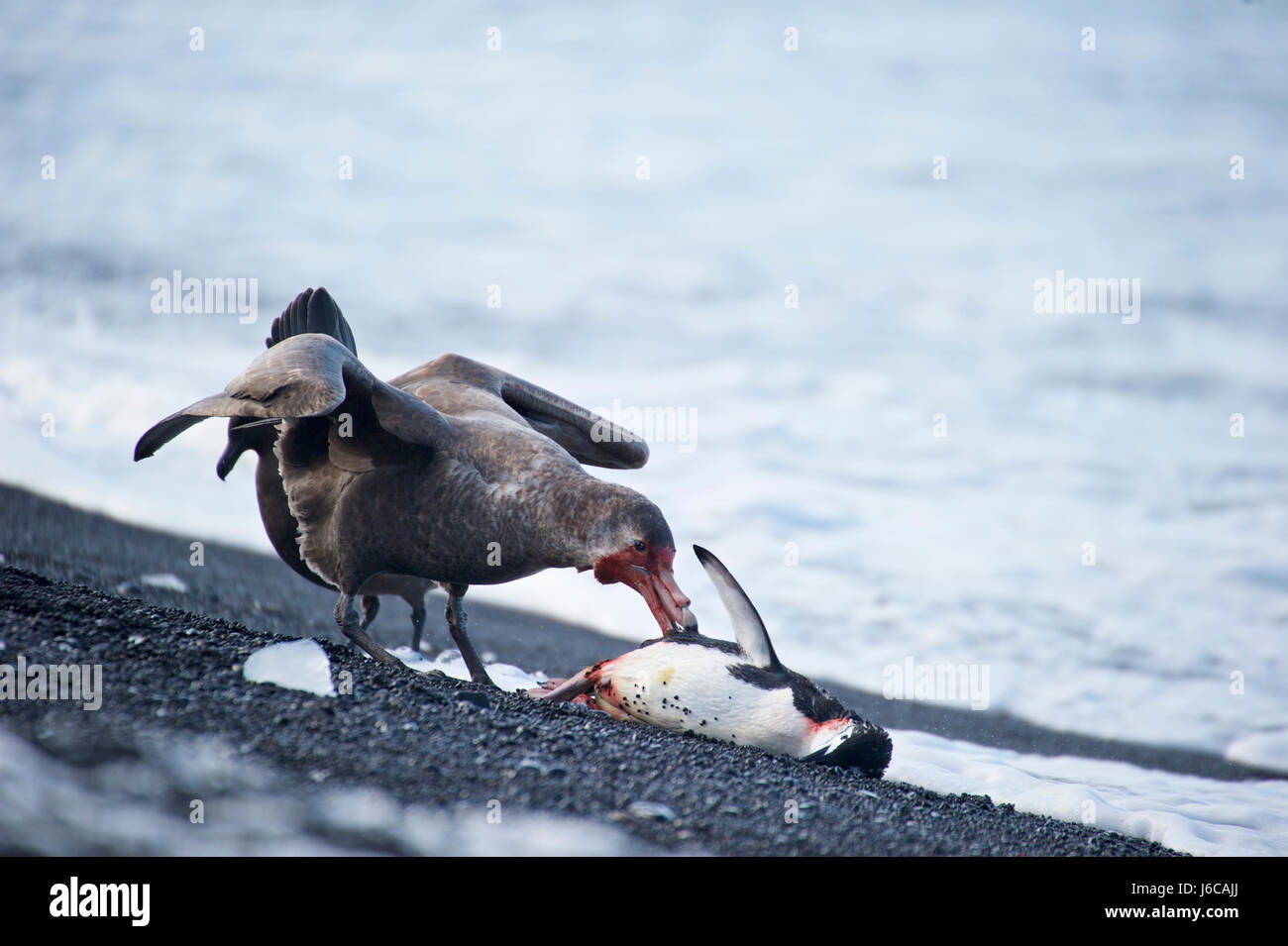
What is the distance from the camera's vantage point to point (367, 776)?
329 centimetres

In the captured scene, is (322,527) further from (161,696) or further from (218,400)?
(161,696)

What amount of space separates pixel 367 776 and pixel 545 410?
398cm

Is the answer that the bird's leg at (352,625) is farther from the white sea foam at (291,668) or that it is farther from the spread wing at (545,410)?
the spread wing at (545,410)

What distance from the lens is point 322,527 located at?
5629mm

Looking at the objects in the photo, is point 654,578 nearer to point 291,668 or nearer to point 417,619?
point 291,668

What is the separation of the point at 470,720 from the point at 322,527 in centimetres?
206

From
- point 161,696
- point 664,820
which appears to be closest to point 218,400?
point 161,696

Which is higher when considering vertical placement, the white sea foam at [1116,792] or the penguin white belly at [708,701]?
the penguin white belly at [708,701]

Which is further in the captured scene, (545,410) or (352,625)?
(545,410)

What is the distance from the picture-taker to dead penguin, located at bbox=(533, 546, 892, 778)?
15.7ft

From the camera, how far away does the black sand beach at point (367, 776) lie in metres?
2.94
